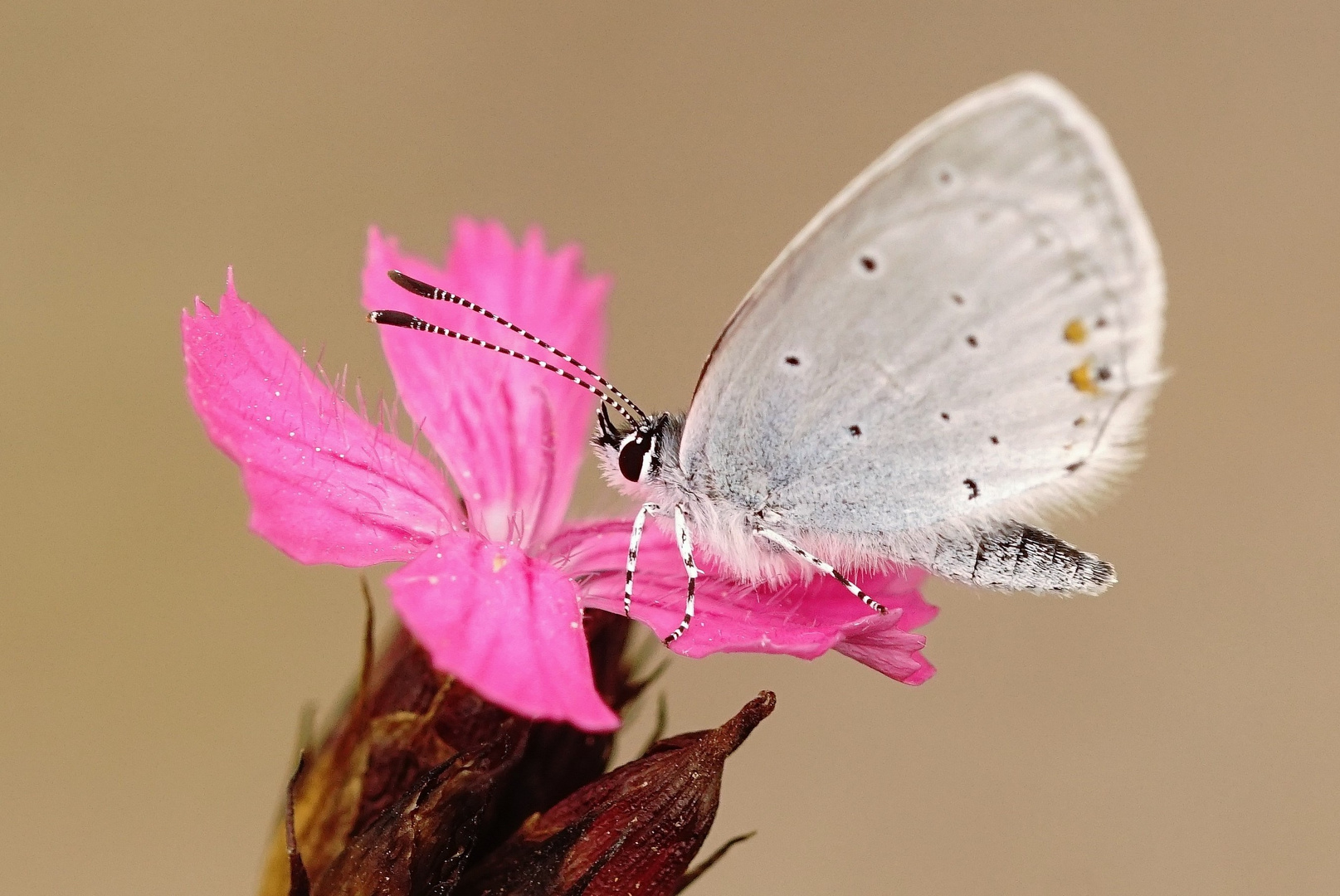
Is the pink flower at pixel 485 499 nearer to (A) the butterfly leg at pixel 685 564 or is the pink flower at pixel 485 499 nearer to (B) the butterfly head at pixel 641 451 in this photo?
(A) the butterfly leg at pixel 685 564

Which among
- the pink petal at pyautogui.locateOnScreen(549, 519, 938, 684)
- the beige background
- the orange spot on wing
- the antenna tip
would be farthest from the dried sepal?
the beige background

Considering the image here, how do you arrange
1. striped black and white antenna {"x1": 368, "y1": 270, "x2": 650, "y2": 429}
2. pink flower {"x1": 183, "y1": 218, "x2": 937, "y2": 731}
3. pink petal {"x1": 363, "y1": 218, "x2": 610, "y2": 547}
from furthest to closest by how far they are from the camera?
pink petal {"x1": 363, "y1": 218, "x2": 610, "y2": 547}, striped black and white antenna {"x1": 368, "y1": 270, "x2": 650, "y2": 429}, pink flower {"x1": 183, "y1": 218, "x2": 937, "y2": 731}

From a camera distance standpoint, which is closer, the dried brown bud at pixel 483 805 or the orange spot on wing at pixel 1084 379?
the dried brown bud at pixel 483 805

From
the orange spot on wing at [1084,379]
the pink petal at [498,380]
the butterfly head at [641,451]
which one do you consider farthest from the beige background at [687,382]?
the orange spot on wing at [1084,379]

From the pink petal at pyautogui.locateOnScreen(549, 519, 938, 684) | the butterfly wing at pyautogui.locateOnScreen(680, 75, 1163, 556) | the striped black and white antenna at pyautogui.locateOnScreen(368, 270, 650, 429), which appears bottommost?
the pink petal at pyautogui.locateOnScreen(549, 519, 938, 684)

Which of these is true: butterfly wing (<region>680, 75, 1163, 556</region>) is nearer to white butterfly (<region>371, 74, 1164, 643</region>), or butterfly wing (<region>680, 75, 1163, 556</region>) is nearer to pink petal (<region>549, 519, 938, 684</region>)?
white butterfly (<region>371, 74, 1164, 643</region>)

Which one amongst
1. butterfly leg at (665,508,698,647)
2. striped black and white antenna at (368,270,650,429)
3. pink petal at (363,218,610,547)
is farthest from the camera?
pink petal at (363,218,610,547)

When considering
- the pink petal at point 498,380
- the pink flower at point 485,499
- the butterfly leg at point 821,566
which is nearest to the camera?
the pink flower at point 485,499
